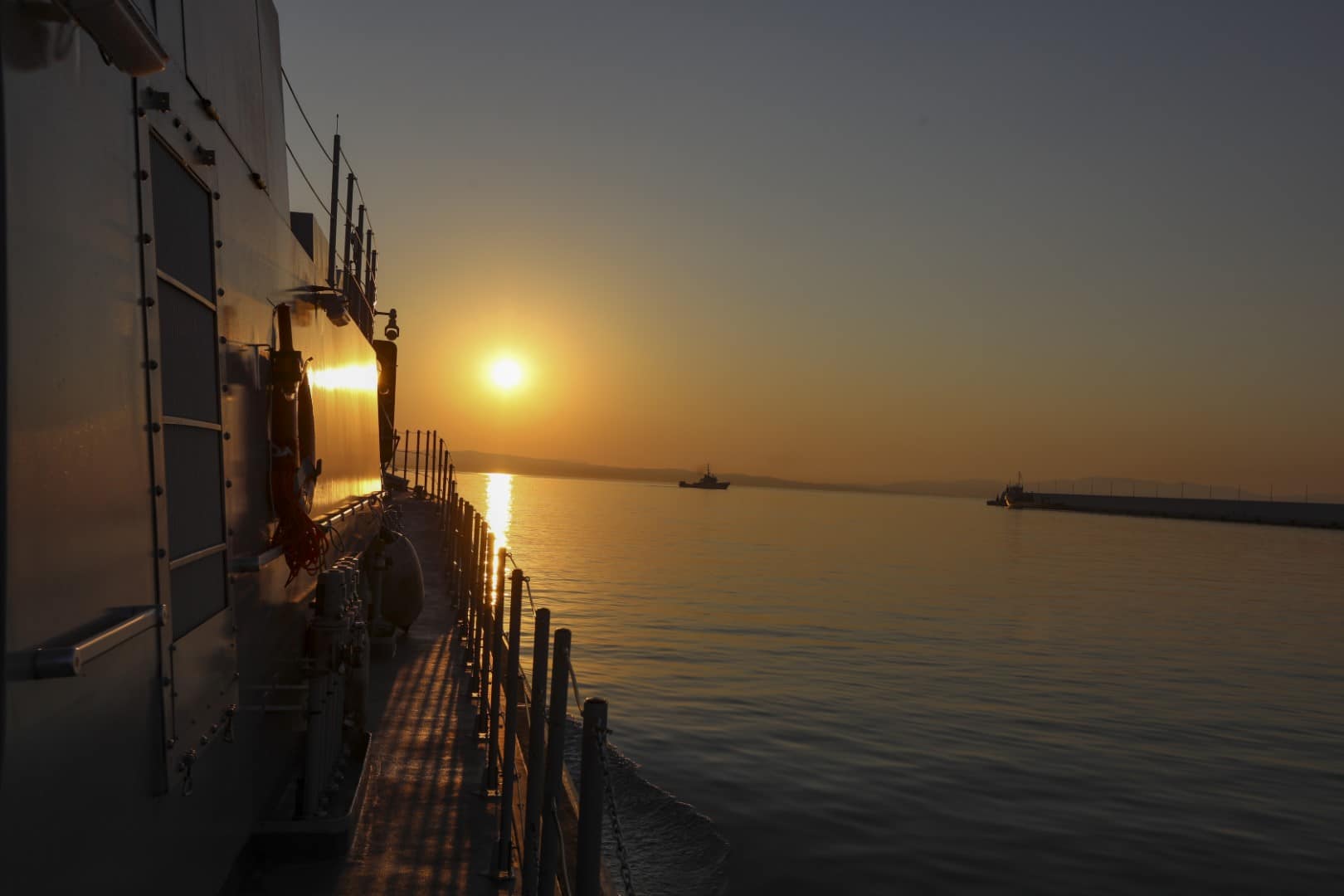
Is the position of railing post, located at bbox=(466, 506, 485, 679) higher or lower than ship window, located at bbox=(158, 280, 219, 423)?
lower

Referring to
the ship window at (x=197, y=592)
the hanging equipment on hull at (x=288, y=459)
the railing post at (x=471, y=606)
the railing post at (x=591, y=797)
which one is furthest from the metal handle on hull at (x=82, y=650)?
the railing post at (x=471, y=606)

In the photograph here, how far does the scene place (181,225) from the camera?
3809 millimetres

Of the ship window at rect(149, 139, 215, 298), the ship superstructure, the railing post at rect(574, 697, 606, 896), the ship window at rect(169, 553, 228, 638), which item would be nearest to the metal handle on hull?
the ship superstructure

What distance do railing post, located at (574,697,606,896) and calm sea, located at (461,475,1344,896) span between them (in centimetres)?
482

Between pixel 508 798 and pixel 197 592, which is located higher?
pixel 197 592

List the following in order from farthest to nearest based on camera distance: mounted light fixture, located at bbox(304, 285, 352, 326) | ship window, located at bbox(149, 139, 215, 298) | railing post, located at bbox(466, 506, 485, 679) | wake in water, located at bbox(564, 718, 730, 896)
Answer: railing post, located at bbox(466, 506, 485, 679) < wake in water, located at bbox(564, 718, 730, 896) < mounted light fixture, located at bbox(304, 285, 352, 326) < ship window, located at bbox(149, 139, 215, 298)

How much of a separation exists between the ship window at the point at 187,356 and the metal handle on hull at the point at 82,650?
92cm

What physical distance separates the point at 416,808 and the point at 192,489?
13.0 feet

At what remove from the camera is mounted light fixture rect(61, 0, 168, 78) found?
2426 millimetres

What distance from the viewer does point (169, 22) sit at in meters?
3.85

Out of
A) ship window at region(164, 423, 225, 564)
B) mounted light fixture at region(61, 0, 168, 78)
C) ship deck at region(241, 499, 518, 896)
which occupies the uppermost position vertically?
mounted light fixture at region(61, 0, 168, 78)

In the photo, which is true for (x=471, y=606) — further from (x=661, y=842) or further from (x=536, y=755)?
(x=536, y=755)

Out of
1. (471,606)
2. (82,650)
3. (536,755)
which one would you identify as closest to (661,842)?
(471,606)

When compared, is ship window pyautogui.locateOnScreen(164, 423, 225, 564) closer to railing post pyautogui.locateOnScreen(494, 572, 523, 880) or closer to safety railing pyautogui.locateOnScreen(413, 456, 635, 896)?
safety railing pyautogui.locateOnScreen(413, 456, 635, 896)
